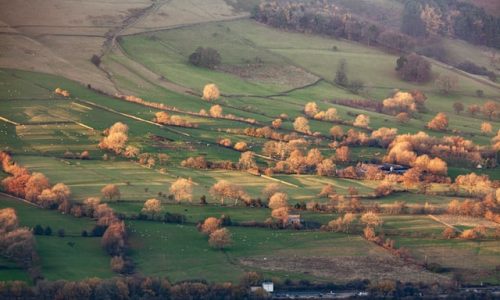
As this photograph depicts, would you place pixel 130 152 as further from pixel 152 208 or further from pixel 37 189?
→ pixel 152 208

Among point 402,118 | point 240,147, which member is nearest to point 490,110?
point 402,118

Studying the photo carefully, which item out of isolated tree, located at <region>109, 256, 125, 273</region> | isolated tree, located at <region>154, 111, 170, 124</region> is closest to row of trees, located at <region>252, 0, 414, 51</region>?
isolated tree, located at <region>154, 111, 170, 124</region>

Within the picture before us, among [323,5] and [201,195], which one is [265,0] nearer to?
[323,5]

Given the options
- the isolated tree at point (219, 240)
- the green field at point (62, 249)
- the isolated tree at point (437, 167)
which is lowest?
the green field at point (62, 249)

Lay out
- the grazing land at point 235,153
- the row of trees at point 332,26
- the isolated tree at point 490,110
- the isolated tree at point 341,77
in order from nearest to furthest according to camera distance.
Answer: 1. the grazing land at point 235,153
2. the isolated tree at point 490,110
3. the isolated tree at point 341,77
4. the row of trees at point 332,26

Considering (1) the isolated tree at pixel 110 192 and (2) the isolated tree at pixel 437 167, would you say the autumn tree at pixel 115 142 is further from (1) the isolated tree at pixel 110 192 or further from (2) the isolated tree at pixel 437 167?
(2) the isolated tree at pixel 437 167

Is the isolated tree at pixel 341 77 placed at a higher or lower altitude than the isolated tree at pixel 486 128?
higher

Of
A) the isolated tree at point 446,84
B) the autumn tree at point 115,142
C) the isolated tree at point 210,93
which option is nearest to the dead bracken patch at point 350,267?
the autumn tree at point 115,142
